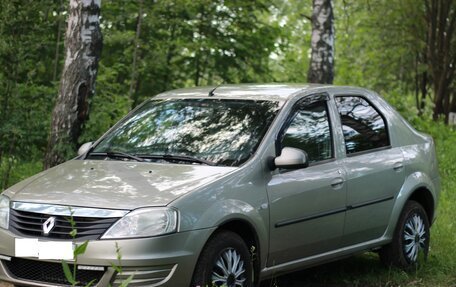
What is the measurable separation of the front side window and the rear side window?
0.84 feet

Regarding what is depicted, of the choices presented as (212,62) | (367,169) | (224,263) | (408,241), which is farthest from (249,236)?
(212,62)

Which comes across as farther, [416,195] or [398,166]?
[416,195]

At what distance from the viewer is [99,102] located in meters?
10.7

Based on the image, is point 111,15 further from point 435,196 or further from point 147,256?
point 147,256

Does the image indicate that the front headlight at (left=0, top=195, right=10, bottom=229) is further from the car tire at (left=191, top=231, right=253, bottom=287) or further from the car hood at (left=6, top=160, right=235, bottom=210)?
the car tire at (left=191, top=231, right=253, bottom=287)

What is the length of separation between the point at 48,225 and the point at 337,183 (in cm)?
249

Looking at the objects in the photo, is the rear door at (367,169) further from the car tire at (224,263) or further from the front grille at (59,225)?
the front grille at (59,225)

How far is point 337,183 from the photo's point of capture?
6.77 m

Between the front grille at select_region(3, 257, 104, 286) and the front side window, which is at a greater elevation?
the front side window

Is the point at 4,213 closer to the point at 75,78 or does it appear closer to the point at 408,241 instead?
the point at 75,78

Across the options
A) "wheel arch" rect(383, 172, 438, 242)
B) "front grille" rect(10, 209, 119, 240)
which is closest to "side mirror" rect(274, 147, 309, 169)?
"front grille" rect(10, 209, 119, 240)

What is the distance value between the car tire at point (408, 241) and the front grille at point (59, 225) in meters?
3.32

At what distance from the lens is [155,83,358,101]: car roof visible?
682cm

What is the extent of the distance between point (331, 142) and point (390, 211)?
3.22 ft
